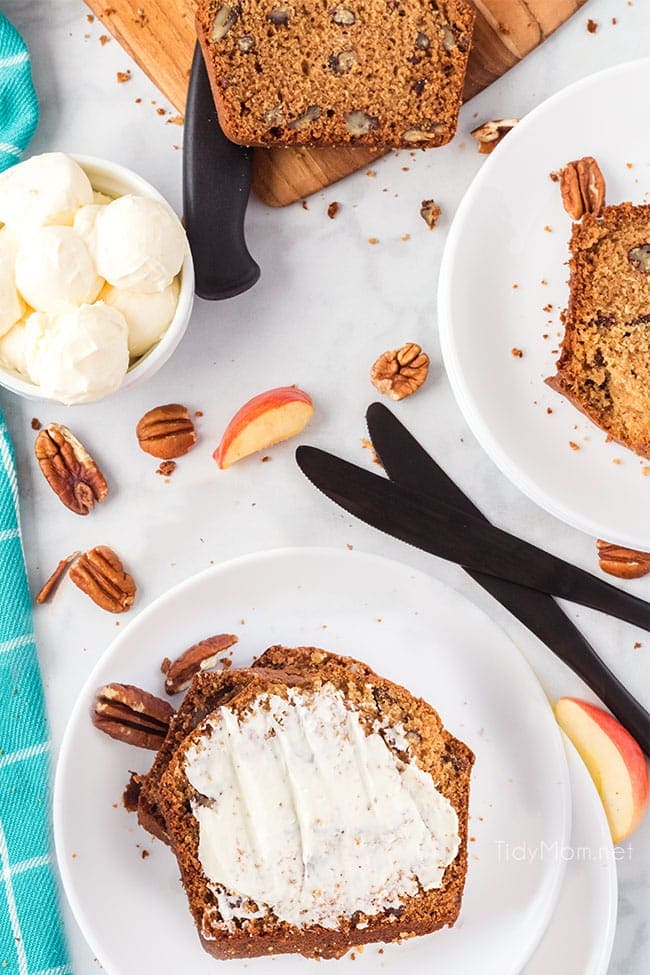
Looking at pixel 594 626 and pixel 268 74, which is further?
pixel 594 626

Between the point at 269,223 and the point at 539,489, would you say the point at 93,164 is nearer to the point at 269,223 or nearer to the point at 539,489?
the point at 269,223

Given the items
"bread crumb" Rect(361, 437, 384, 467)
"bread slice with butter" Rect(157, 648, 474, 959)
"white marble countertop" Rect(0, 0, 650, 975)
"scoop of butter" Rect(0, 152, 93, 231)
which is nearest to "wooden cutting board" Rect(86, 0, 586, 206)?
"white marble countertop" Rect(0, 0, 650, 975)

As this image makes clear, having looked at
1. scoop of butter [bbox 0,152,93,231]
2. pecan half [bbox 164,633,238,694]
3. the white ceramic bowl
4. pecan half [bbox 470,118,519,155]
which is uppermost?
scoop of butter [bbox 0,152,93,231]

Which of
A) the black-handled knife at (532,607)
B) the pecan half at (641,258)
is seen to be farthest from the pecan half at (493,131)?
the black-handled knife at (532,607)

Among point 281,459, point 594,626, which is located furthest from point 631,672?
point 281,459

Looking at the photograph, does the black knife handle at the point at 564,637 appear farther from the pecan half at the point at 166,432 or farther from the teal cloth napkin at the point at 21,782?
the teal cloth napkin at the point at 21,782

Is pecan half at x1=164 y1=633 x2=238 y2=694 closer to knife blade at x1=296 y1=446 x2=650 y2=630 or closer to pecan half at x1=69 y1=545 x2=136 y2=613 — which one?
pecan half at x1=69 y1=545 x2=136 y2=613
